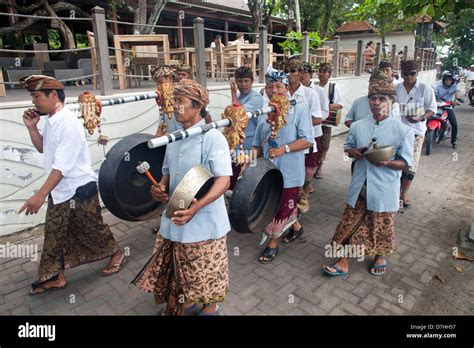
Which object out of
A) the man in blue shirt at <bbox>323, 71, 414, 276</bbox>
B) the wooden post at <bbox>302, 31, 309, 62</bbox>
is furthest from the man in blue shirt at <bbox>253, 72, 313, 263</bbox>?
the wooden post at <bbox>302, 31, 309, 62</bbox>

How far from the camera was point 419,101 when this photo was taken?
4.48m

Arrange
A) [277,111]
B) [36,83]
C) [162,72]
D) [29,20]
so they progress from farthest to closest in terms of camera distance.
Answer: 1. [29,20]
2. [162,72]
3. [277,111]
4. [36,83]

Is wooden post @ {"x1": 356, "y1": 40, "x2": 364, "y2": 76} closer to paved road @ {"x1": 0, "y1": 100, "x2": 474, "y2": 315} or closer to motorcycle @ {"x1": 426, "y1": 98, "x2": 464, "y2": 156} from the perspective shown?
motorcycle @ {"x1": 426, "y1": 98, "x2": 464, "y2": 156}

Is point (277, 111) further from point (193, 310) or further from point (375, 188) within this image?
point (193, 310)

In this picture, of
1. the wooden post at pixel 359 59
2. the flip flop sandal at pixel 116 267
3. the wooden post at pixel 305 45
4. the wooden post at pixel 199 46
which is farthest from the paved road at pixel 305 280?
the wooden post at pixel 359 59

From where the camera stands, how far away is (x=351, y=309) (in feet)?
8.90

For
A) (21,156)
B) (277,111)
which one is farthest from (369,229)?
(21,156)

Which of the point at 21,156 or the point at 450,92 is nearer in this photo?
the point at 21,156

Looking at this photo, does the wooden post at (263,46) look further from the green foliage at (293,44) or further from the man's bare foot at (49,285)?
the man's bare foot at (49,285)

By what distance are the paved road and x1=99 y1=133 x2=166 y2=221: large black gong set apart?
0.75 metres

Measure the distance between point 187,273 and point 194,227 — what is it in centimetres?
34

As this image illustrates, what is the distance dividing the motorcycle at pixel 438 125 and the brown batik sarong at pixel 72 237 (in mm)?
7137

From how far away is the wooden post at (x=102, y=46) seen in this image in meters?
4.18

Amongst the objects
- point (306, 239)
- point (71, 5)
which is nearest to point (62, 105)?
point (306, 239)
